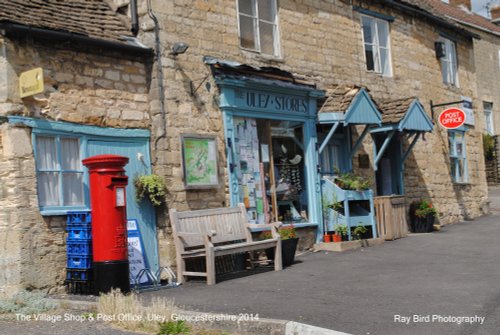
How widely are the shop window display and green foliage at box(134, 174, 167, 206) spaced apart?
1836 millimetres

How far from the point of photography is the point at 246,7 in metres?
11.9

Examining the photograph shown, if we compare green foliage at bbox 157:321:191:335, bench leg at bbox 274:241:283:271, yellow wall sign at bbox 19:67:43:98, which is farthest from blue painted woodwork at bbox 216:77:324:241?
green foliage at bbox 157:321:191:335

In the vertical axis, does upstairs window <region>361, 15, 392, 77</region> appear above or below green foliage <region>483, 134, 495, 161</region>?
above

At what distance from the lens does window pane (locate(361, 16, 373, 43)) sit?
14827 millimetres

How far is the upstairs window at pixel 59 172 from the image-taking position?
843 cm

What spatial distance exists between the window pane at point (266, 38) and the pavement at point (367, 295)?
4036 mm

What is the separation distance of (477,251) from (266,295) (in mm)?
5125

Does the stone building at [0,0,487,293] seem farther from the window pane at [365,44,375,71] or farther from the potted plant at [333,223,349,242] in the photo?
the potted plant at [333,223,349,242]

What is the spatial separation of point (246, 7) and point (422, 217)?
21.8 ft

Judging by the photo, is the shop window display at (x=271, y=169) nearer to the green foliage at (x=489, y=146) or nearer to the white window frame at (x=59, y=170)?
the white window frame at (x=59, y=170)

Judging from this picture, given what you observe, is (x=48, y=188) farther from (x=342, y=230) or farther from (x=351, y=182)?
(x=351, y=182)

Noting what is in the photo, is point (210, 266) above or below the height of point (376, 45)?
below

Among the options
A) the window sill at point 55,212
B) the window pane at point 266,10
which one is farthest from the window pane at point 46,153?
the window pane at point 266,10

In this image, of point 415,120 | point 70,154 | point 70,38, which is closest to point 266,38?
point 415,120
